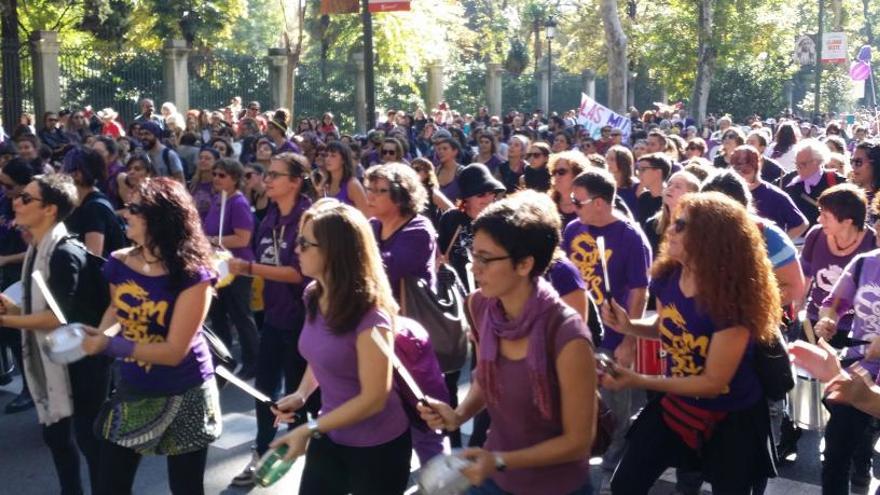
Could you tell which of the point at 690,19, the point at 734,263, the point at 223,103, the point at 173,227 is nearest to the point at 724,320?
the point at 734,263

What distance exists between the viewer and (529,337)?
10.9 ft

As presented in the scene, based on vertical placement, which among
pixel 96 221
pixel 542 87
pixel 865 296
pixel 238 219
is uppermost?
pixel 542 87

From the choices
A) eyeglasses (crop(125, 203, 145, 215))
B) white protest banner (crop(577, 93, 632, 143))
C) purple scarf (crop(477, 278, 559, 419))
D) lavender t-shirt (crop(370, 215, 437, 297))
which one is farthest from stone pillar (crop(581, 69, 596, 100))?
purple scarf (crop(477, 278, 559, 419))

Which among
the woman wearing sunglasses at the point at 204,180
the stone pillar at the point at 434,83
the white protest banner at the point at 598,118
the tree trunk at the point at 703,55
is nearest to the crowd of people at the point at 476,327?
the woman wearing sunglasses at the point at 204,180

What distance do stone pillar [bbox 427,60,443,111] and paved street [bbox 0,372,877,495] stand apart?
31007 millimetres

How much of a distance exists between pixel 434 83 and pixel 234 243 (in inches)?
1222

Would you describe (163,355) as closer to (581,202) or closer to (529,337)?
(529,337)

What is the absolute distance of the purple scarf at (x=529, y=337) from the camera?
329 centimetres

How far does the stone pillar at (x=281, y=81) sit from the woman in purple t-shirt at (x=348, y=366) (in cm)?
2445

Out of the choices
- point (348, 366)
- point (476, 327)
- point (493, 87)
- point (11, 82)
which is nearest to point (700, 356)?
point (476, 327)

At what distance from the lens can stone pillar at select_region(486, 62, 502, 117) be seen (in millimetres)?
40688

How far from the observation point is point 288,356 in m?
5.98

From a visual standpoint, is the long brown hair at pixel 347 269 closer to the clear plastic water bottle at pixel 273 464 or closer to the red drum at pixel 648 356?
the clear plastic water bottle at pixel 273 464

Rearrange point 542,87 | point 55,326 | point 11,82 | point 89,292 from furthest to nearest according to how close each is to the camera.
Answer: point 542,87
point 11,82
point 89,292
point 55,326
